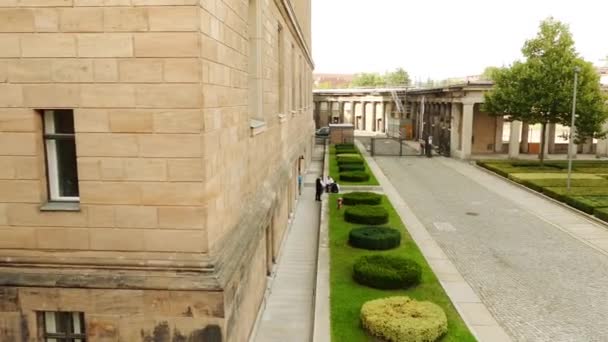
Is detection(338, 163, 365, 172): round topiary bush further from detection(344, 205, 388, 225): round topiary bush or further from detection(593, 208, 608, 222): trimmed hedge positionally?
detection(593, 208, 608, 222): trimmed hedge

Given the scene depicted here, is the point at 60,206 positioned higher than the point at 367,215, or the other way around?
the point at 60,206

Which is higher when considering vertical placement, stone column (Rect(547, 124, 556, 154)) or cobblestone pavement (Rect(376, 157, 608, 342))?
stone column (Rect(547, 124, 556, 154))

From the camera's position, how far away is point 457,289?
49.8ft

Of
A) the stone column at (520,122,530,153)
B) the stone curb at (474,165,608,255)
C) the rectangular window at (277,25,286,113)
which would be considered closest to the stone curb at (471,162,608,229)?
the stone curb at (474,165,608,255)

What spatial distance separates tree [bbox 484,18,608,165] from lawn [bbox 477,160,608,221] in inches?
120

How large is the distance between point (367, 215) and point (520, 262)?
6.27 meters

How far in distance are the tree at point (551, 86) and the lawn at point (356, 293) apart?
976 inches

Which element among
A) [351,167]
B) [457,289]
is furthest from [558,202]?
[457,289]

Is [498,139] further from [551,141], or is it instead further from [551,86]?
[551,86]

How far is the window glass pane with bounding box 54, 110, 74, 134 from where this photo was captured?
8766 millimetres

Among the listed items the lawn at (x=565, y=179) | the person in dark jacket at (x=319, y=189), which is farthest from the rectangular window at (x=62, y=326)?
the lawn at (x=565, y=179)

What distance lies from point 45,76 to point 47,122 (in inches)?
33.3

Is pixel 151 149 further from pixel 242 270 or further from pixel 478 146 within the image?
pixel 478 146

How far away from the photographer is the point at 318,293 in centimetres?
1450
